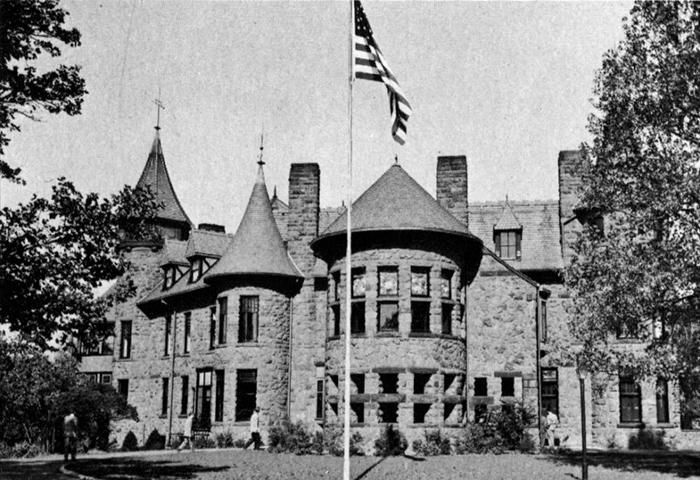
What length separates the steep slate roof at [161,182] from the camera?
51250 millimetres

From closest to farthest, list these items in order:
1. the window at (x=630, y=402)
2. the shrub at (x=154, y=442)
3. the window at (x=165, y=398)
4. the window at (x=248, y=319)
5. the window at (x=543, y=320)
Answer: the window at (x=630, y=402) → the window at (x=543, y=320) → the window at (x=248, y=319) → the shrub at (x=154, y=442) → the window at (x=165, y=398)

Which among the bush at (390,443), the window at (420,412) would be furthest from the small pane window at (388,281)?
the bush at (390,443)

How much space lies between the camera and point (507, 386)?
103 ft

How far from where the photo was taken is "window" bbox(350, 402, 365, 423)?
29311mm

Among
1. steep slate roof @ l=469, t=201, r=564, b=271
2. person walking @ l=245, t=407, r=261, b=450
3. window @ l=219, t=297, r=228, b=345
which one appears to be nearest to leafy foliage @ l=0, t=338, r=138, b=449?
window @ l=219, t=297, r=228, b=345

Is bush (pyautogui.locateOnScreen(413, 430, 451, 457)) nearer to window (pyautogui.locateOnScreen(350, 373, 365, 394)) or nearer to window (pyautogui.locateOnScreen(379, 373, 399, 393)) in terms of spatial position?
window (pyautogui.locateOnScreen(379, 373, 399, 393))

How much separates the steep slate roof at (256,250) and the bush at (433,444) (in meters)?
8.92

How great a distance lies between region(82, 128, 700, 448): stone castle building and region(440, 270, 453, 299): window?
0.13 ft

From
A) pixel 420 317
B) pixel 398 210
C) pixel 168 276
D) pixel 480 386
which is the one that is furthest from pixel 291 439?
pixel 168 276

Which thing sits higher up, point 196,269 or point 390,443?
point 196,269

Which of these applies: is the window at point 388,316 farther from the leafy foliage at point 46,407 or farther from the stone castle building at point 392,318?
the leafy foliage at point 46,407

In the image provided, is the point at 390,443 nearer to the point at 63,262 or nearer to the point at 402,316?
the point at 402,316

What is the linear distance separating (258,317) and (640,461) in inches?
610

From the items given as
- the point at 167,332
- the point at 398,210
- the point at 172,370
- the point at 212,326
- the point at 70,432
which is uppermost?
the point at 398,210
